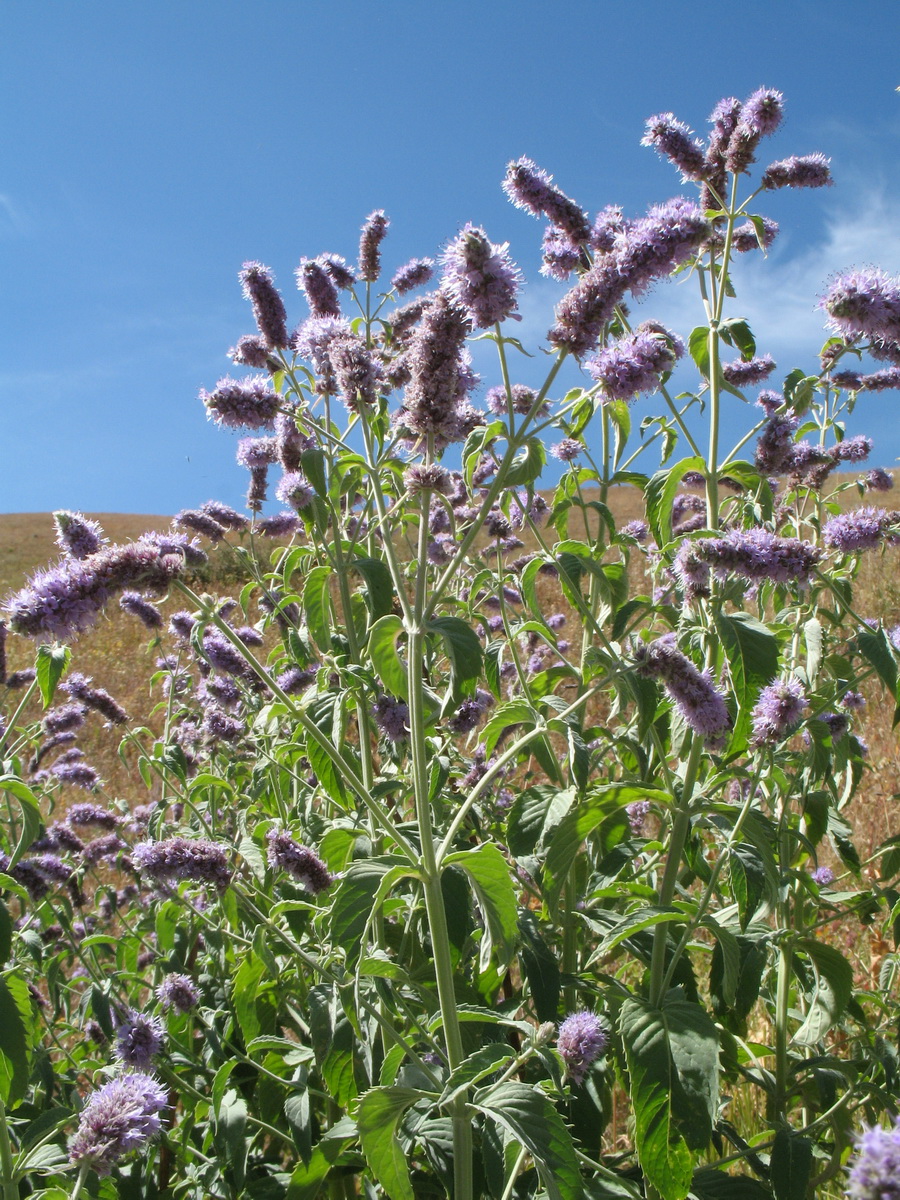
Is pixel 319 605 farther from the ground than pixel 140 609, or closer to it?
closer to it

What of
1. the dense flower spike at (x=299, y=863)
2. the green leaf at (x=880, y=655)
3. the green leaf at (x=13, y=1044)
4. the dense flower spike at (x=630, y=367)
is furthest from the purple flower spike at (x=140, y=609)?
the green leaf at (x=880, y=655)

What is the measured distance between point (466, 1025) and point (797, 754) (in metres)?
1.42

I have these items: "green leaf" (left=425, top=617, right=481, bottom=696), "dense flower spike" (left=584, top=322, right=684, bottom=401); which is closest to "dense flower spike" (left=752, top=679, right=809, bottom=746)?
"green leaf" (left=425, top=617, right=481, bottom=696)

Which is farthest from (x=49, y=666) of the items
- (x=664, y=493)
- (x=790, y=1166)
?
(x=790, y=1166)

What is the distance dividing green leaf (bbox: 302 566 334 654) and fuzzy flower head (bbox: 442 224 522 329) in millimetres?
968

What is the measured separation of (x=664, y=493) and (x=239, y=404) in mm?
1409

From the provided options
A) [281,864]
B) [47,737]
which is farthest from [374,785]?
[47,737]

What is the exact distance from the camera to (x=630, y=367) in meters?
2.27

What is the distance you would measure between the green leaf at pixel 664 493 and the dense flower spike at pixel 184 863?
5.51 ft

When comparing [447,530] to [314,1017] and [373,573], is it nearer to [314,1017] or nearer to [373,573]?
[373,573]

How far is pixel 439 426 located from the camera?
218cm

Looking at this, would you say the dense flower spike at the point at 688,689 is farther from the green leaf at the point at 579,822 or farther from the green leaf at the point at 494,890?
the green leaf at the point at 494,890

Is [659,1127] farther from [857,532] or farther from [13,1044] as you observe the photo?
[857,532]

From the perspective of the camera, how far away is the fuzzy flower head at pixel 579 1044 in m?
1.95
